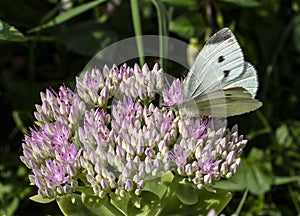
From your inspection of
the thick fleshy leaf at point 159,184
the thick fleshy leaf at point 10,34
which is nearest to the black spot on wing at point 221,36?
the thick fleshy leaf at point 159,184

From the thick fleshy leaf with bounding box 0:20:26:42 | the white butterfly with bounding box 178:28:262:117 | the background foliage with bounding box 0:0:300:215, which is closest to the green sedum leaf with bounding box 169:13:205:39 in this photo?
the background foliage with bounding box 0:0:300:215

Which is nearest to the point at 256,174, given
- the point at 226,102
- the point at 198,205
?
the point at 198,205

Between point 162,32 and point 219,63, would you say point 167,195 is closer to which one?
point 219,63

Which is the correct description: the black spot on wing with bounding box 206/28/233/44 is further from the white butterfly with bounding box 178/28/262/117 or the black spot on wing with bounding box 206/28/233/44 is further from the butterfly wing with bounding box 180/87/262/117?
the butterfly wing with bounding box 180/87/262/117

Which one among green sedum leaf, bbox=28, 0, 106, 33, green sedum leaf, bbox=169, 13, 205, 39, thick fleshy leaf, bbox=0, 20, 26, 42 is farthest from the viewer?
green sedum leaf, bbox=169, 13, 205, 39

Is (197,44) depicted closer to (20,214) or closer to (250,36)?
(250,36)

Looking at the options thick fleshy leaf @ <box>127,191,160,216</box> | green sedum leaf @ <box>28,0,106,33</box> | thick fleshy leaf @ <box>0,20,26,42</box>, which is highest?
green sedum leaf @ <box>28,0,106,33</box>

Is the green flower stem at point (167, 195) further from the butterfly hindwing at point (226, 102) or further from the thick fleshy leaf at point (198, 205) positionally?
the butterfly hindwing at point (226, 102)

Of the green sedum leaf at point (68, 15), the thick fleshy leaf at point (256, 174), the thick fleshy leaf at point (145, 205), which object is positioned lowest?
the thick fleshy leaf at point (256, 174)
